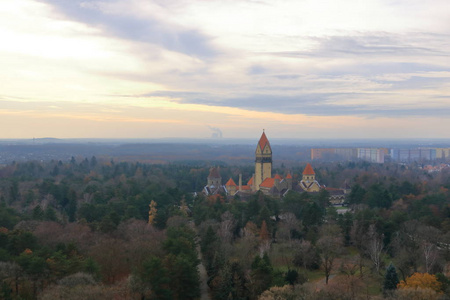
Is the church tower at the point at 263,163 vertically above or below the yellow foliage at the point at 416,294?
above

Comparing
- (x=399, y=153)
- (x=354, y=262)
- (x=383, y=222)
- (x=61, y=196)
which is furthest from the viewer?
(x=399, y=153)

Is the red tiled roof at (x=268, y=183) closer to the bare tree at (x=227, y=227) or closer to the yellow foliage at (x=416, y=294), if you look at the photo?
the bare tree at (x=227, y=227)

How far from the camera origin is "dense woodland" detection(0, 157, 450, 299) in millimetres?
19266

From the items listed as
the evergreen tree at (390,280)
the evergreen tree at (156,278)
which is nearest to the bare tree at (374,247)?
the evergreen tree at (390,280)

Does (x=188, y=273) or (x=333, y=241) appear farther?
(x=333, y=241)

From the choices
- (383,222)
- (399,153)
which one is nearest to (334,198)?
(383,222)

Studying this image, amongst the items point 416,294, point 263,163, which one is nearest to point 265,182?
point 263,163

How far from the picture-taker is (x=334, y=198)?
2112 inches

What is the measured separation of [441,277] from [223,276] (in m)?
9.68

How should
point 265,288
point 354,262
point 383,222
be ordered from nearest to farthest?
point 265,288 → point 354,262 → point 383,222

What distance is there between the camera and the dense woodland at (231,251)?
63.2ft

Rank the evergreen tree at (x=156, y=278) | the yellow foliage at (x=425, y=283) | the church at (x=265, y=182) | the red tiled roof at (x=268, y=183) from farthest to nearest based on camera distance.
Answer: the red tiled roof at (x=268, y=183), the church at (x=265, y=182), the evergreen tree at (x=156, y=278), the yellow foliage at (x=425, y=283)

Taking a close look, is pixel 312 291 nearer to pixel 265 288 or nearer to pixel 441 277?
pixel 265 288

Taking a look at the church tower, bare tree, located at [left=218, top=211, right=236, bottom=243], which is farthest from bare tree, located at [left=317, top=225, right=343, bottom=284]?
the church tower
